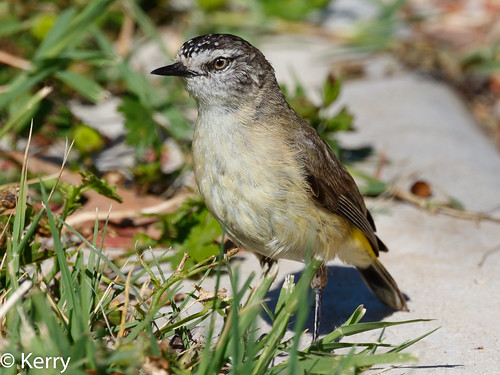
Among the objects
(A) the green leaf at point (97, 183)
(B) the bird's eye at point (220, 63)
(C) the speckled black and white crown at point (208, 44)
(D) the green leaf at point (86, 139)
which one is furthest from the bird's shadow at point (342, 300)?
(D) the green leaf at point (86, 139)

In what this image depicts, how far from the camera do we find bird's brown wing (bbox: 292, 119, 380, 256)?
3.91m

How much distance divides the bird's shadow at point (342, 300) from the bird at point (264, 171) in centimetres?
17

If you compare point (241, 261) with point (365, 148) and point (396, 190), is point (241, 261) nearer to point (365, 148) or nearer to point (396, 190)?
point (396, 190)

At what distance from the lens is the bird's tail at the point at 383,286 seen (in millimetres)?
4242

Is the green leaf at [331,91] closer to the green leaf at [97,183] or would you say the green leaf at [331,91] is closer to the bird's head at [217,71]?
the bird's head at [217,71]

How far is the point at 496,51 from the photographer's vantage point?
824 cm

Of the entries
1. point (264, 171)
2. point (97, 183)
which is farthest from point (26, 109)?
point (264, 171)

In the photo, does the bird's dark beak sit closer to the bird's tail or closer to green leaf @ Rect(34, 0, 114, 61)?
the bird's tail

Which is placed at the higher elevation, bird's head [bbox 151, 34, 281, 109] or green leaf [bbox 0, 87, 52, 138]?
bird's head [bbox 151, 34, 281, 109]

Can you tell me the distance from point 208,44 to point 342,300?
5.72ft

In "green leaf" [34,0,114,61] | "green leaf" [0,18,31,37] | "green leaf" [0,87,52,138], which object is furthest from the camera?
"green leaf" [0,18,31,37]

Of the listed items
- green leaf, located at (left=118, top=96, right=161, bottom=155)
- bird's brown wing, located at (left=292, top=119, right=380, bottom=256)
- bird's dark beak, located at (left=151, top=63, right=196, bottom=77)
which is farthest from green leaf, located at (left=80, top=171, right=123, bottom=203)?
green leaf, located at (left=118, top=96, right=161, bottom=155)

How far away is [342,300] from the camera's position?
4566 millimetres

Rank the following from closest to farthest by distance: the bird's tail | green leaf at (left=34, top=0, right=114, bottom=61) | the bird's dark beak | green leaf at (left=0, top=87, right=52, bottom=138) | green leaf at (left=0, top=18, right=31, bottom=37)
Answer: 1. the bird's dark beak
2. the bird's tail
3. green leaf at (left=0, top=87, right=52, bottom=138)
4. green leaf at (left=34, top=0, right=114, bottom=61)
5. green leaf at (left=0, top=18, right=31, bottom=37)
